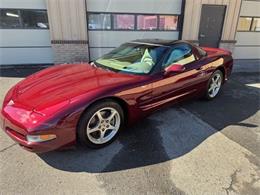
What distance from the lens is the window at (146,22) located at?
7.47 metres

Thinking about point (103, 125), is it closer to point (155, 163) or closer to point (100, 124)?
point (100, 124)

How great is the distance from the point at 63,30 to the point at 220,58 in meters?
4.89

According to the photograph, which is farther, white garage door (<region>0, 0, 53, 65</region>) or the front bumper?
white garage door (<region>0, 0, 53, 65</region>)

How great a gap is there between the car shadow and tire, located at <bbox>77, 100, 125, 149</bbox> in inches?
5.2

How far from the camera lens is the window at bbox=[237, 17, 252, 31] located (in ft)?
28.1

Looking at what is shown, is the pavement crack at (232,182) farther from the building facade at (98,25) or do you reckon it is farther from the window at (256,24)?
the window at (256,24)

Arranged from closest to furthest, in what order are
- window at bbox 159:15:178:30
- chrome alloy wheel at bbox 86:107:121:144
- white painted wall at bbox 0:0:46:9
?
chrome alloy wheel at bbox 86:107:121:144 < white painted wall at bbox 0:0:46:9 < window at bbox 159:15:178:30

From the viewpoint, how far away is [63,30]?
6.76m

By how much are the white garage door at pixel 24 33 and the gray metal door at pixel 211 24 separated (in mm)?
5673

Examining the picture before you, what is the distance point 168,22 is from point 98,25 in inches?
103


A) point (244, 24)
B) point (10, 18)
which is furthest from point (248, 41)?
point (10, 18)

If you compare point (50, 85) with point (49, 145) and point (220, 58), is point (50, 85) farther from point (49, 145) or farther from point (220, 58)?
point (220, 58)

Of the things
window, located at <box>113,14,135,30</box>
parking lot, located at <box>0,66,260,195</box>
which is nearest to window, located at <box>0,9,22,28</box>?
window, located at <box>113,14,135,30</box>

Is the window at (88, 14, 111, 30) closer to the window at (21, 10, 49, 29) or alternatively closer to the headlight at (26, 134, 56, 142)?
the window at (21, 10, 49, 29)
